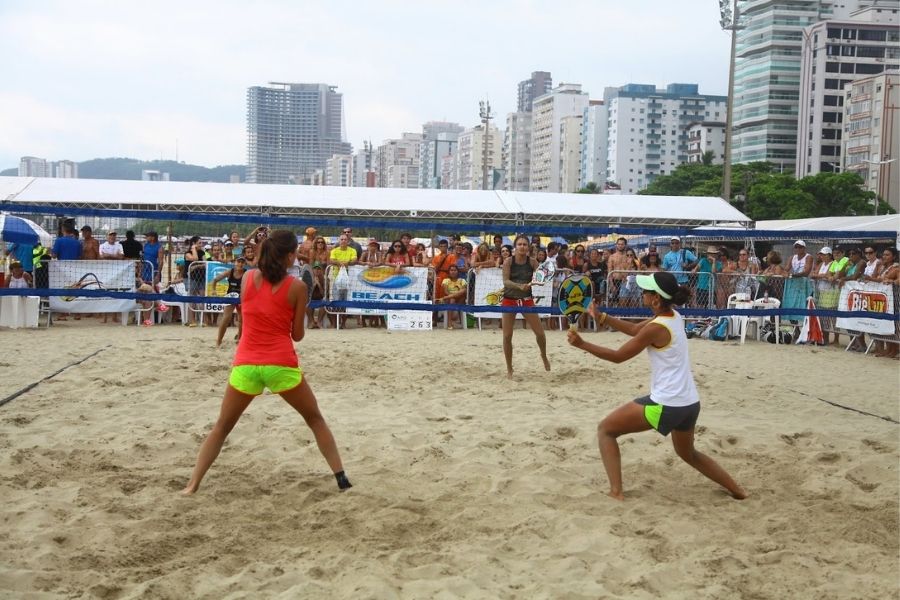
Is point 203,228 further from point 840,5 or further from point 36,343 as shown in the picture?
point 840,5

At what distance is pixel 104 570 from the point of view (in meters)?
3.92

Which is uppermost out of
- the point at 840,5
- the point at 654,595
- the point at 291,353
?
the point at 840,5

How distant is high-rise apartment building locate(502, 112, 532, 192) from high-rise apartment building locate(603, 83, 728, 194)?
25596mm

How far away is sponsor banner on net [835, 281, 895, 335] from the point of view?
12469 mm

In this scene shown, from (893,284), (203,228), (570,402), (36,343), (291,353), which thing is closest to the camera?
(291,353)

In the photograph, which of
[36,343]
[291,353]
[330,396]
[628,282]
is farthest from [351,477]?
[628,282]

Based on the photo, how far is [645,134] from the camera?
516ft

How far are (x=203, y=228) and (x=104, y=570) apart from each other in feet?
41.4

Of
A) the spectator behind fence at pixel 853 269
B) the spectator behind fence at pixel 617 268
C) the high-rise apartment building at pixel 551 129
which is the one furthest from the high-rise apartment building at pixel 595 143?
the spectator behind fence at pixel 853 269

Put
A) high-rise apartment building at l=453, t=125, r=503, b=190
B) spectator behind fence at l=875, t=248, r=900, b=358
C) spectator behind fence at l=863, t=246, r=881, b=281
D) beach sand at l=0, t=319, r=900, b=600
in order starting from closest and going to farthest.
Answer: beach sand at l=0, t=319, r=900, b=600 → spectator behind fence at l=875, t=248, r=900, b=358 → spectator behind fence at l=863, t=246, r=881, b=281 → high-rise apartment building at l=453, t=125, r=503, b=190

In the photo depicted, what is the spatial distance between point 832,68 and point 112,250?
4233 inches

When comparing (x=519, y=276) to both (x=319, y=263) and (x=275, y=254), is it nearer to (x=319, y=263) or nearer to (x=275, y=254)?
(x=275, y=254)

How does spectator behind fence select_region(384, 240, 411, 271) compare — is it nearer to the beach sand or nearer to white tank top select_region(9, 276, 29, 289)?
white tank top select_region(9, 276, 29, 289)

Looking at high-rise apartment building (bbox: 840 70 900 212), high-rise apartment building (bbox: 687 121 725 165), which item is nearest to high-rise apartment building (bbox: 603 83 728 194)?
high-rise apartment building (bbox: 687 121 725 165)
